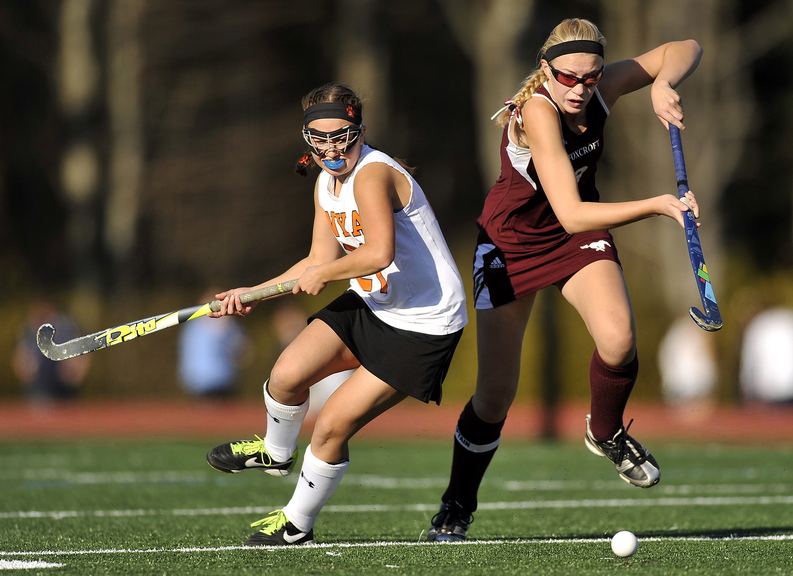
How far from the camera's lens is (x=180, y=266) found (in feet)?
87.7

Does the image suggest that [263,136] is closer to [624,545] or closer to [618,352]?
[618,352]

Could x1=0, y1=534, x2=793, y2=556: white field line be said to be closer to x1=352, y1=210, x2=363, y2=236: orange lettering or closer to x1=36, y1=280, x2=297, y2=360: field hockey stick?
x1=36, y1=280, x2=297, y2=360: field hockey stick

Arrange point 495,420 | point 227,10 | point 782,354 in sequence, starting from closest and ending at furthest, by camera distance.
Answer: point 495,420 < point 782,354 < point 227,10

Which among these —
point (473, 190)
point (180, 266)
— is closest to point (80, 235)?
point (180, 266)

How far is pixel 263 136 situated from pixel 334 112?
2230 centimetres

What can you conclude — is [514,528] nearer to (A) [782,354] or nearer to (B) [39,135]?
(A) [782,354]

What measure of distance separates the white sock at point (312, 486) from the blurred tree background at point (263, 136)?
Answer: 13.4m

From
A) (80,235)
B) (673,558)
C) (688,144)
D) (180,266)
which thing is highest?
(673,558)

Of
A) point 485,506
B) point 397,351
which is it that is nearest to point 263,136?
point 485,506

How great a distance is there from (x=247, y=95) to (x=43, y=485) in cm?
1909

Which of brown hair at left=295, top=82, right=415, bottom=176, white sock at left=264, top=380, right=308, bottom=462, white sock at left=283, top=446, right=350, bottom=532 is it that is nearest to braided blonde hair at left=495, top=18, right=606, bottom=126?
brown hair at left=295, top=82, right=415, bottom=176

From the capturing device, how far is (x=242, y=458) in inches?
206

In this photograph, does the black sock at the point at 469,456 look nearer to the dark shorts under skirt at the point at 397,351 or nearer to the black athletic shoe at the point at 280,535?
the dark shorts under skirt at the point at 397,351

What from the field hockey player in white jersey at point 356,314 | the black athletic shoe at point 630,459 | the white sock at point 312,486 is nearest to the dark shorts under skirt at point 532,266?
the field hockey player in white jersey at point 356,314
